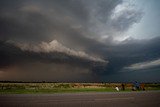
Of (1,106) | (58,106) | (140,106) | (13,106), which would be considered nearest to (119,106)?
(140,106)

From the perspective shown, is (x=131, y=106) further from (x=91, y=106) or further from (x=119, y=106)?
(x=91, y=106)

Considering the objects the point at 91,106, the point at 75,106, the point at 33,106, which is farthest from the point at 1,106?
the point at 91,106

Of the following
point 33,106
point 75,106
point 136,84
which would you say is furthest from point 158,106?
point 136,84

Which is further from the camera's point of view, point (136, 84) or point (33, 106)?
point (136, 84)

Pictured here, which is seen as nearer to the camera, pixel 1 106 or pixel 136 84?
pixel 1 106

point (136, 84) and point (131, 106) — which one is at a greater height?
point (136, 84)

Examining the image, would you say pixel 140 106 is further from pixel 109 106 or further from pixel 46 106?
pixel 46 106

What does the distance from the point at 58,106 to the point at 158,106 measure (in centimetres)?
648

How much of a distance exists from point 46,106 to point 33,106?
2.63ft

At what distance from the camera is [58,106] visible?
12.5m

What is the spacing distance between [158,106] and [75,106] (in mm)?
5402

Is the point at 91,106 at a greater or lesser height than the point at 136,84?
lesser

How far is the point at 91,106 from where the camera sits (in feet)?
41.0

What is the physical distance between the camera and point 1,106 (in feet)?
40.9
